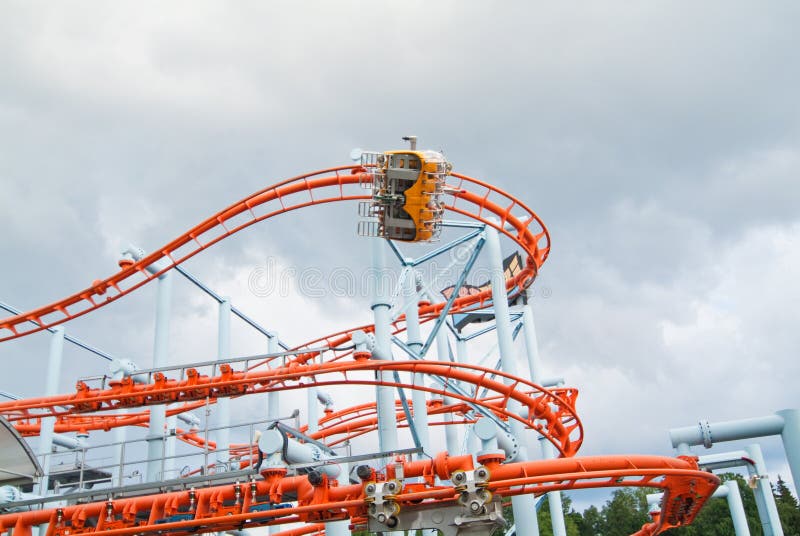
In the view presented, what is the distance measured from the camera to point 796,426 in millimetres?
5727

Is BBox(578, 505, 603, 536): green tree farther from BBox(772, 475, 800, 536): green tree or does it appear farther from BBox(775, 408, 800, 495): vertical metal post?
BBox(775, 408, 800, 495): vertical metal post

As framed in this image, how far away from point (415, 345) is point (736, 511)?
822 centimetres

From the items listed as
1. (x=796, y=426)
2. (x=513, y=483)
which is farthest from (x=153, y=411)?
(x=796, y=426)

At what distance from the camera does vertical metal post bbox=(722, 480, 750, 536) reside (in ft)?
50.5

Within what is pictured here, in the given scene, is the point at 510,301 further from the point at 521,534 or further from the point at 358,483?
the point at 358,483

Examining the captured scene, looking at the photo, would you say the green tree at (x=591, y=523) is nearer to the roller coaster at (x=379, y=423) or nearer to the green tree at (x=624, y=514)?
the green tree at (x=624, y=514)

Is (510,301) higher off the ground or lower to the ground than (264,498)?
higher

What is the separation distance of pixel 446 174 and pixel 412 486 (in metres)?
5.89

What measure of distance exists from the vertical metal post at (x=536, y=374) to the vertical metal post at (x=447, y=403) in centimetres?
200

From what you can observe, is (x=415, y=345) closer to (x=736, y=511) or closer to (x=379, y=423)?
(x=379, y=423)

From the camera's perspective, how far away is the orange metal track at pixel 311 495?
8.52m

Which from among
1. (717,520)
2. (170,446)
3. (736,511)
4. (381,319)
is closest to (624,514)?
(717,520)

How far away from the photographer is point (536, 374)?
17.1 m

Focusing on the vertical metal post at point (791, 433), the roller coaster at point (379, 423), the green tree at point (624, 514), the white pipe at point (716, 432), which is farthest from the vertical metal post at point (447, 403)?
the green tree at point (624, 514)
